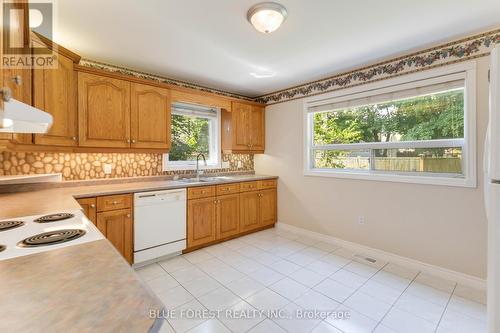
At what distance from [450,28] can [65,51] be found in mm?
3518

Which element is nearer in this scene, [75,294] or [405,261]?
[75,294]

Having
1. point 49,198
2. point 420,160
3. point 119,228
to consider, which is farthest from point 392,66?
point 49,198

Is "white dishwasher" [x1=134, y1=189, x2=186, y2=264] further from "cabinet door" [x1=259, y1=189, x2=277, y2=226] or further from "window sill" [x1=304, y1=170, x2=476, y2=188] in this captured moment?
"window sill" [x1=304, y1=170, x2=476, y2=188]

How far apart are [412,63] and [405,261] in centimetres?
219

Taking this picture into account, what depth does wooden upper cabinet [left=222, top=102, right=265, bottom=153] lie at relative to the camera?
3773 millimetres

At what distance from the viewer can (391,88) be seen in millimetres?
2695

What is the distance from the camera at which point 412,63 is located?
2.54 m

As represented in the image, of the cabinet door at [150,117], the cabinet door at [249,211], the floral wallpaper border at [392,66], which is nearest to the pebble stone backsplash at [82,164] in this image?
the cabinet door at [150,117]

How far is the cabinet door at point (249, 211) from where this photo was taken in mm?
3516

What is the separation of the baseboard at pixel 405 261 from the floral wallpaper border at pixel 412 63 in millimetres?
2078

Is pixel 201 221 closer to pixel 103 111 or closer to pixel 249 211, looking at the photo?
pixel 249 211

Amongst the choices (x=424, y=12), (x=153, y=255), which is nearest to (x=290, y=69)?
(x=424, y=12)

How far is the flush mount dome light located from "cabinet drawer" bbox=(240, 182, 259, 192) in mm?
2190

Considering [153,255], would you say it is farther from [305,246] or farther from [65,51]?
[65,51]
